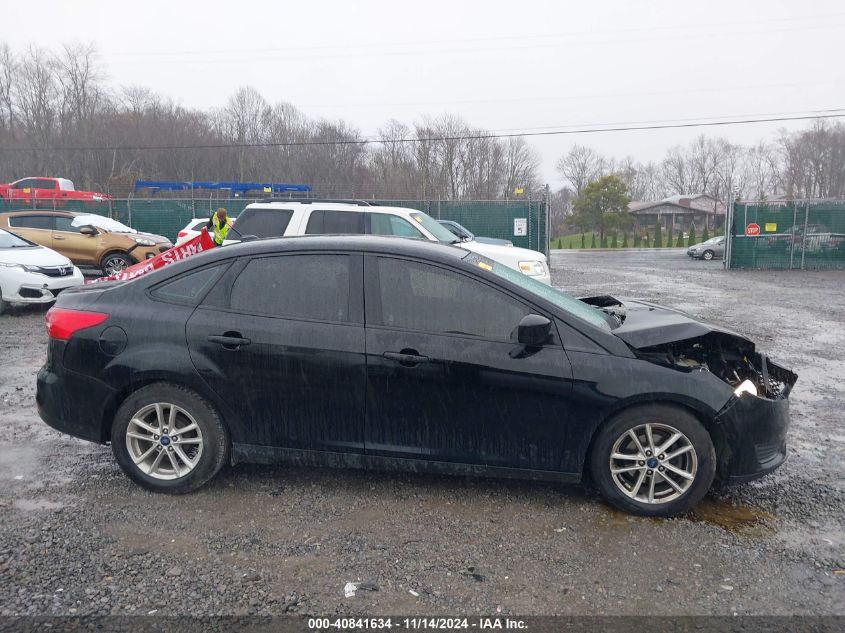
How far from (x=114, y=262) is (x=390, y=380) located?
43.9 feet

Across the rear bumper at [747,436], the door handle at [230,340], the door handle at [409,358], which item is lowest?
the rear bumper at [747,436]

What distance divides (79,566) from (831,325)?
1147 centimetres

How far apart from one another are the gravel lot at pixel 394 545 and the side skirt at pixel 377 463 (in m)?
0.23

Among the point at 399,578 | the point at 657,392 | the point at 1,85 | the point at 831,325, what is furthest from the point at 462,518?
the point at 1,85

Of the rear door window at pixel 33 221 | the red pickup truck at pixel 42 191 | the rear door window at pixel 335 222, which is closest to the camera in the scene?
the rear door window at pixel 335 222

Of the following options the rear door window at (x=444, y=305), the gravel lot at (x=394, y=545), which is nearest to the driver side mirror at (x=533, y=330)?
the rear door window at (x=444, y=305)

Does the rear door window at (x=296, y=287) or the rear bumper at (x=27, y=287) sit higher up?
the rear door window at (x=296, y=287)

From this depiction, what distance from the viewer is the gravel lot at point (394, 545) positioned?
126 inches

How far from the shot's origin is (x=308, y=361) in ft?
13.4

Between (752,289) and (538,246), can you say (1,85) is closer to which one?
(538,246)

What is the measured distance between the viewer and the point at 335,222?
9688 mm

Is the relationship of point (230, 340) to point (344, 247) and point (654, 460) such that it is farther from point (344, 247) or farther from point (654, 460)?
Result: point (654, 460)

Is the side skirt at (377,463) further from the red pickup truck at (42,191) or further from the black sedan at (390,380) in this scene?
the red pickup truck at (42,191)

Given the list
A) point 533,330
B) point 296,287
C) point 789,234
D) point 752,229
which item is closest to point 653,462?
point 533,330
